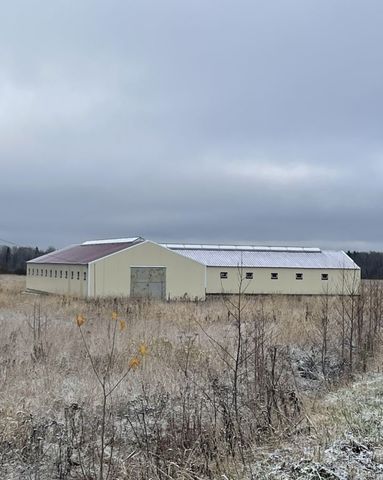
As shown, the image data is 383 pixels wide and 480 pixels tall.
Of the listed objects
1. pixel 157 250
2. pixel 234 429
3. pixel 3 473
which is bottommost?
pixel 3 473

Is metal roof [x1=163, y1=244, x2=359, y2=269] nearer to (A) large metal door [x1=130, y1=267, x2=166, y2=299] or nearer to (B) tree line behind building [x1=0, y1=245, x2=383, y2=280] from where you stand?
(A) large metal door [x1=130, y1=267, x2=166, y2=299]

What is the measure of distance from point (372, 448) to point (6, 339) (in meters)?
9.65

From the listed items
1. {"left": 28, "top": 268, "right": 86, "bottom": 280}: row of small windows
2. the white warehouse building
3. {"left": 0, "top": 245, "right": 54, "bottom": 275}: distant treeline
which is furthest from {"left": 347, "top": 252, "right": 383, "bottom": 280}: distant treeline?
{"left": 0, "top": 245, "right": 54, "bottom": 275}: distant treeline

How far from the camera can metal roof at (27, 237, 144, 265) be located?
36.5 metres

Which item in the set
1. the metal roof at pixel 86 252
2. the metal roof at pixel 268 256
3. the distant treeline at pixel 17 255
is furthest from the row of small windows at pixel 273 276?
the distant treeline at pixel 17 255

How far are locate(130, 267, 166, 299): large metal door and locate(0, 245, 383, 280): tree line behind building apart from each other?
163ft

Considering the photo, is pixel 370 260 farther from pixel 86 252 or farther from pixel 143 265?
pixel 143 265

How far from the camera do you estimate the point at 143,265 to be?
3612 centimetres

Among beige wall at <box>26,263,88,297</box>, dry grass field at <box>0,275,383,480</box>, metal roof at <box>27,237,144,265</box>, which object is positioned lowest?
dry grass field at <box>0,275,383,480</box>

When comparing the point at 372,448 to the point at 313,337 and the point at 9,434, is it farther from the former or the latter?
the point at 313,337

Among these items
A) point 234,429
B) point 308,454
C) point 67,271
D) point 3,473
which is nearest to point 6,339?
point 3,473

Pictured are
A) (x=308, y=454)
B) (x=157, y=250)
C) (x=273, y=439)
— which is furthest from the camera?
(x=157, y=250)

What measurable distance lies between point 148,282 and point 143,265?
48.2 inches

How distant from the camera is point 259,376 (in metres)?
7.70
